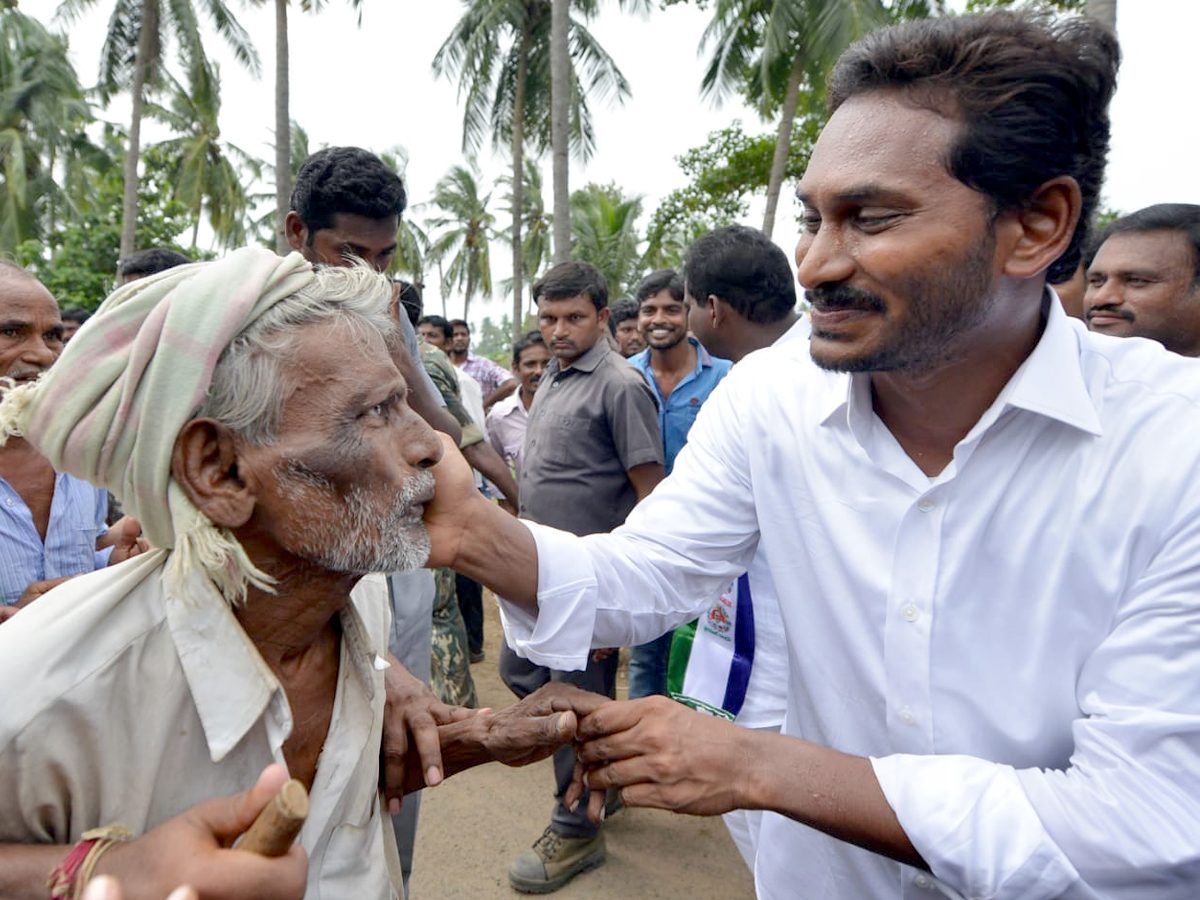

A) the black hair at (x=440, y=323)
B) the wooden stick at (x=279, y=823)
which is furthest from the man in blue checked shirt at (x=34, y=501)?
the black hair at (x=440, y=323)

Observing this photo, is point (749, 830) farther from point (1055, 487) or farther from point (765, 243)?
point (765, 243)

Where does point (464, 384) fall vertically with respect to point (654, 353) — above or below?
below

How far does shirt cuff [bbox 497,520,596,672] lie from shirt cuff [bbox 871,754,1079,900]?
0.71 m

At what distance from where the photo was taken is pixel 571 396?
14.9 ft

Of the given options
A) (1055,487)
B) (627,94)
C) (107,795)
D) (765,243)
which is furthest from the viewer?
(627,94)

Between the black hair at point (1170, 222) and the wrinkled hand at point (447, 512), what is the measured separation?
3033 millimetres

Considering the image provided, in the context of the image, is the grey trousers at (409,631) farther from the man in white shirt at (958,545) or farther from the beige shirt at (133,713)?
the beige shirt at (133,713)

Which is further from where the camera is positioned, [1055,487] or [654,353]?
[654,353]

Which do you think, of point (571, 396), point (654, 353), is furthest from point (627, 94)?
point (571, 396)

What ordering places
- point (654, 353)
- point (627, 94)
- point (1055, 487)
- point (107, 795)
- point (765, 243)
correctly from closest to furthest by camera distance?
point (107, 795) → point (1055, 487) → point (765, 243) → point (654, 353) → point (627, 94)

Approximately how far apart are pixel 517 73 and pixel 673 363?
657 inches

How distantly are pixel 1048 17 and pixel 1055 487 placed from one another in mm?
991

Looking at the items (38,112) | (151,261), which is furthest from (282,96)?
(38,112)

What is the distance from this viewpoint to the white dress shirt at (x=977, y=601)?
1.42 meters
